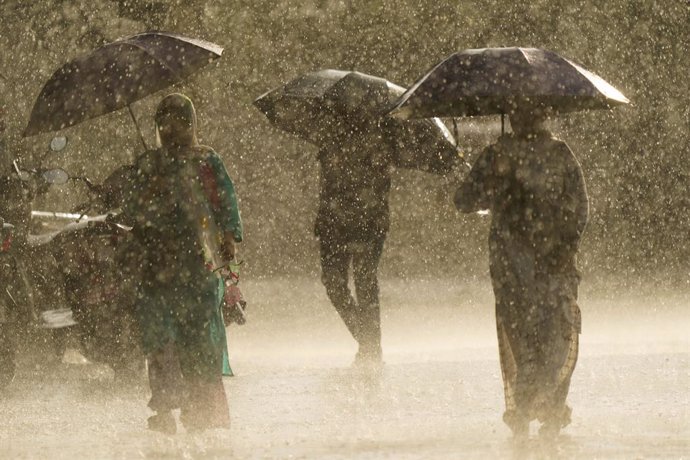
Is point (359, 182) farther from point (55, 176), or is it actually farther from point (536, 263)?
point (536, 263)

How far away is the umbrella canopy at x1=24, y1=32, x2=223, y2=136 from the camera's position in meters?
8.05

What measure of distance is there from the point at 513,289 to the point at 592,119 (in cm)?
1129

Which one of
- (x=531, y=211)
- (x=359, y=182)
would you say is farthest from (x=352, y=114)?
(x=531, y=211)

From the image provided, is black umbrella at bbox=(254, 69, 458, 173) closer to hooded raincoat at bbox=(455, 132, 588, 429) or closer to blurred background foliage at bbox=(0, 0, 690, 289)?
hooded raincoat at bbox=(455, 132, 588, 429)

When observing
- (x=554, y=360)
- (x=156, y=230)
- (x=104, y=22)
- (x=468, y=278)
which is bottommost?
(x=468, y=278)

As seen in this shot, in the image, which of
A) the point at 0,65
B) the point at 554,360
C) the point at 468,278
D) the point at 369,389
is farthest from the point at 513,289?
the point at 0,65

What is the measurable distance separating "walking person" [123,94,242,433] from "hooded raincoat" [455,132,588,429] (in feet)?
4.48

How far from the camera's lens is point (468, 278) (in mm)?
17984

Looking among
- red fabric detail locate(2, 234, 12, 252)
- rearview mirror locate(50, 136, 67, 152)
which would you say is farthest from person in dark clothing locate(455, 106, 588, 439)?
red fabric detail locate(2, 234, 12, 252)

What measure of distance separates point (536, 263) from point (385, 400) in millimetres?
1935

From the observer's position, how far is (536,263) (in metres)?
7.27

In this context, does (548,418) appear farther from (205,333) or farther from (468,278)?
(468,278)

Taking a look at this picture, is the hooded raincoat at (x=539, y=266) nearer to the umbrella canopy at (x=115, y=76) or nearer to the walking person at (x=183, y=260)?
the walking person at (x=183, y=260)

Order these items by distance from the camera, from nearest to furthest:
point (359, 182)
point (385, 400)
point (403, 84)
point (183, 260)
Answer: point (183, 260), point (385, 400), point (359, 182), point (403, 84)
